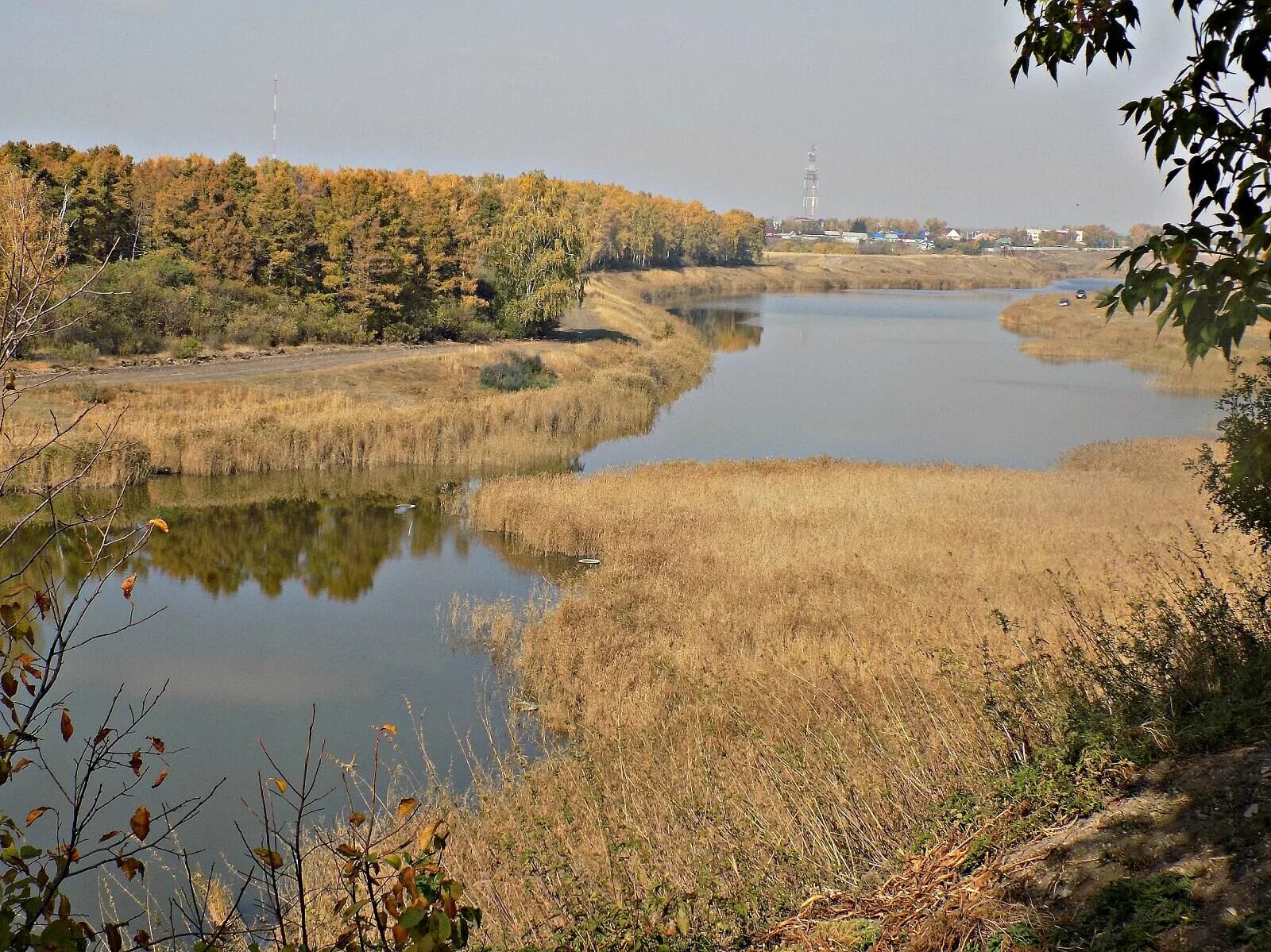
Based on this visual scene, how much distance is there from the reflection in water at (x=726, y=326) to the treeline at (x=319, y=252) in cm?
1184

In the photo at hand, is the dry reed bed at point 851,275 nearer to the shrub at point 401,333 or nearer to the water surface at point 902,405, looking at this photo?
the water surface at point 902,405

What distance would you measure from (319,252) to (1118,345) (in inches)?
1572

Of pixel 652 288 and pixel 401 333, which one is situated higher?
pixel 652 288

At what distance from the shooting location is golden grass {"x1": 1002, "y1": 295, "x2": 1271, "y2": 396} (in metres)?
43.9

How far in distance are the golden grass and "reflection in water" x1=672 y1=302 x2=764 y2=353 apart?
1508cm

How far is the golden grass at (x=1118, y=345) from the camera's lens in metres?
43.9

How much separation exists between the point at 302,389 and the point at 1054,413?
2386cm

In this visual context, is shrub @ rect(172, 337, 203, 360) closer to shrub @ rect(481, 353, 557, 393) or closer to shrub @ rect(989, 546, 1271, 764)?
shrub @ rect(481, 353, 557, 393)

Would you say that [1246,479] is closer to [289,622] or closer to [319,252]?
[289,622]

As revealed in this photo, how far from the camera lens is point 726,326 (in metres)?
76.9

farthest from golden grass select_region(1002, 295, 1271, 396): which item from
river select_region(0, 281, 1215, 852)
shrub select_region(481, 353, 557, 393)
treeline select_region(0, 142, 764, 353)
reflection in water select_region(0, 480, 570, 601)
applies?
treeline select_region(0, 142, 764, 353)

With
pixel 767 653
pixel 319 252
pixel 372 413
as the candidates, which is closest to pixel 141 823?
pixel 767 653

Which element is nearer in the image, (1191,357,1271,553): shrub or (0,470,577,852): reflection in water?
(1191,357,1271,553): shrub

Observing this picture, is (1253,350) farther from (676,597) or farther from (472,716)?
(472,716)
